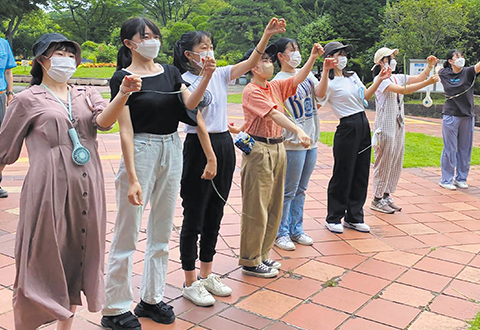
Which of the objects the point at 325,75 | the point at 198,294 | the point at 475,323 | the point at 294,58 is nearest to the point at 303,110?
the point at 325,75

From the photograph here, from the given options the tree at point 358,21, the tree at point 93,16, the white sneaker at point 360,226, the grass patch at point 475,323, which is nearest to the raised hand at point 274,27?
the grass patch at point 475,323

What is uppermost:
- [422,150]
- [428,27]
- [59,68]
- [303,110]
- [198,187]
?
[428,27]

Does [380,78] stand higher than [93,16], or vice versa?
[93,16]

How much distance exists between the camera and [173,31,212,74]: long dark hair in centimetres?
300

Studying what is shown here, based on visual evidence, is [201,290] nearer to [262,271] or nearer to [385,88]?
[262,271]

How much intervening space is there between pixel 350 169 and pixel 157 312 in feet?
7.58

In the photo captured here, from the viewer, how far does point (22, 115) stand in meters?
2.42

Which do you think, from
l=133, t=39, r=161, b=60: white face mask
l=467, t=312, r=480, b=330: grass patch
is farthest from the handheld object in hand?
l=467, t=312, r=480, b=330: grass patch

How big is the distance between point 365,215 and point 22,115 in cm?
367

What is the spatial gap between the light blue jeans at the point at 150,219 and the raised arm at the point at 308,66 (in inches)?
51.2

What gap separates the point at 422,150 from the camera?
28.9 ft

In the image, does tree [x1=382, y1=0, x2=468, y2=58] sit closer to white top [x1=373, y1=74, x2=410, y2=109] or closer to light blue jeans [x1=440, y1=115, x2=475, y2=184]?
light blue jeans [x1=440, y1=115, x2=475, y2=184]

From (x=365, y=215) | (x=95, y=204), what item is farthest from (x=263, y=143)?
(x=365, y=215)

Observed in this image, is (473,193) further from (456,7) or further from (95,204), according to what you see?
(456,7)
